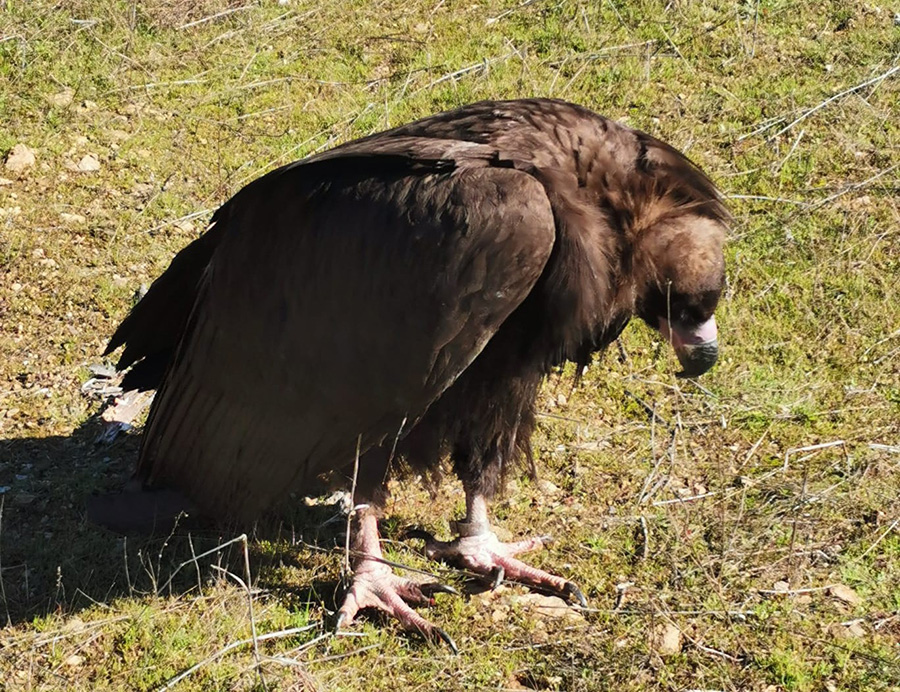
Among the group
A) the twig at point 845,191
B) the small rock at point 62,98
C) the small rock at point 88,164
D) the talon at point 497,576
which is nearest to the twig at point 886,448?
the twig at point 845,191

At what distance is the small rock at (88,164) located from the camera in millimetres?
6273

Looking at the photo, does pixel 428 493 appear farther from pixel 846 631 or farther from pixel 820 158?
pixel 820 158

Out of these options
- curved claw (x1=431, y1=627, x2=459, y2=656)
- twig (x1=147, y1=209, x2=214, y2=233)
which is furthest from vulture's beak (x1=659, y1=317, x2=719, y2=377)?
twig (x1=147, y1=209, x2=214, y2=233)

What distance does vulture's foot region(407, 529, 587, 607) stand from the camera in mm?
4114

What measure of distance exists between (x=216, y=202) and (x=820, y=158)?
331cm

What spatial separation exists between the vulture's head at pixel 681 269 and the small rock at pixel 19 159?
392 cm

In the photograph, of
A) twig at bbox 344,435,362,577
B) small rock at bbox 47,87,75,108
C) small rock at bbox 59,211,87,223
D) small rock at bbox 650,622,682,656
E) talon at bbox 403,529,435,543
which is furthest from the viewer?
small rock at bbox 47,87,75,108

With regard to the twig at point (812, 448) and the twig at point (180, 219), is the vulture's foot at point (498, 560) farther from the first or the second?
the twig at point (180, 219)

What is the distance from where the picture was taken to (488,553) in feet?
13.8

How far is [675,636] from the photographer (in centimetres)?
390

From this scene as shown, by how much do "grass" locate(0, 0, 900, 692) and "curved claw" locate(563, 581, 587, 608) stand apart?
2.7 inches

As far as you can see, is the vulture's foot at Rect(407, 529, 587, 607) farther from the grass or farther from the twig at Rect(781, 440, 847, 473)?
the twig at Rect(781, 440, 847, 473)

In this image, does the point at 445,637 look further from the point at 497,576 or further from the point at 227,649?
the point at 227,649

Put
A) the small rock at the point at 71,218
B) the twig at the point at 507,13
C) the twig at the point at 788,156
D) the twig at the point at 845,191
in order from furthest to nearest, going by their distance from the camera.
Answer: the twig at the point at 507,13 → the twig at the point at 788,156 → the small rock at the point at 71,218 → the twig at the point at 845,191
